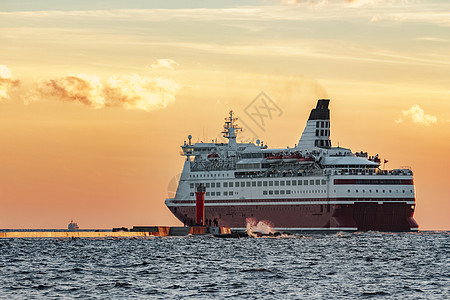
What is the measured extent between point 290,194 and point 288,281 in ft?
257

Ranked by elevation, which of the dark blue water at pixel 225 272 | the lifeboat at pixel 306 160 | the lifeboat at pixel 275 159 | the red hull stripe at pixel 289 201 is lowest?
the dark blue water at pixel 225 272

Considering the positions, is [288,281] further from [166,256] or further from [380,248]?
[380,248]

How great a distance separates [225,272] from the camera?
214 ft

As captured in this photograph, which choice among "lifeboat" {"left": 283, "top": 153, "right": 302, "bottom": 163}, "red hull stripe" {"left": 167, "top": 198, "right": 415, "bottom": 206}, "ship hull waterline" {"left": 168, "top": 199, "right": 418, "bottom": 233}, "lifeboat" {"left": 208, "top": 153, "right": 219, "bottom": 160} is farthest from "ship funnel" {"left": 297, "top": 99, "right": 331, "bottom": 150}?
"lifeboat" {"left": 208, "top": 153, "right": 219, "bottom": 160}

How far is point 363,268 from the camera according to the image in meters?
69.0

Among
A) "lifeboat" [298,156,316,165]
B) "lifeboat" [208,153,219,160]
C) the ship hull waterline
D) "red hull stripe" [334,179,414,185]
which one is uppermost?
"lifeboat" [208,153,219,160]

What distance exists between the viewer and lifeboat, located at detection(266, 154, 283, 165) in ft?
462

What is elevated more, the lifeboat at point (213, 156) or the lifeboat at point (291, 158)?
the lifeboat at point (213, 156)

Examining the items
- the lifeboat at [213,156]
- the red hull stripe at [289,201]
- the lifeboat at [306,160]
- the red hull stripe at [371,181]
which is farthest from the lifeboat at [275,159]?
the red hull stripe at [371,181]

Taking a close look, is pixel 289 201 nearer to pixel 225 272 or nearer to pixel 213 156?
pixel 213 156

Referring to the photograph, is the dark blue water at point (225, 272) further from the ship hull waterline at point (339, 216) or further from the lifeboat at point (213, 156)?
the lifeboat at point (213, 156)

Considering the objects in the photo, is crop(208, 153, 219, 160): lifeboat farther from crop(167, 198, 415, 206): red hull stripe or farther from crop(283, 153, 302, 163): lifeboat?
crop(283, 153, 302, 163): lifeboat

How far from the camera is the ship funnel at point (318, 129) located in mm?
144125

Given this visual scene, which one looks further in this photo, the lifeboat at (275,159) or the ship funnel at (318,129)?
the ship funnel at (318,129)
